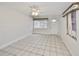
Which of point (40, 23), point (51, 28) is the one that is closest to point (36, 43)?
point (51, 28)

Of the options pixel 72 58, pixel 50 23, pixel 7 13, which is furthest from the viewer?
pixel 50 23

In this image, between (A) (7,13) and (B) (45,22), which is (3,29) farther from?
(B) (45,22)

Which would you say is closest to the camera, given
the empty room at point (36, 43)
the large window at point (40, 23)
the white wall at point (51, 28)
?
the empty room at point (36, 43)

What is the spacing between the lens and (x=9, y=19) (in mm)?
5258

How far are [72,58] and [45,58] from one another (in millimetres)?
281

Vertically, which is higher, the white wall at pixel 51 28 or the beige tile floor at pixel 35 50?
the white wall at pixel 51 28

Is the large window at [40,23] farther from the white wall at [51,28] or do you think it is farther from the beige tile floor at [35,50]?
the beige tile floor at [35,50]

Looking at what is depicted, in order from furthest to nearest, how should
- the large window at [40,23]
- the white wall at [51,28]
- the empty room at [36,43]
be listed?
the large window at [40,23] < the white wall at [51,28] < the empty room at [36,43]

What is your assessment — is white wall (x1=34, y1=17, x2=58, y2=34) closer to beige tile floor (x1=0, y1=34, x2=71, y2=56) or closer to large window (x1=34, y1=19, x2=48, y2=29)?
large window (x1=34, y1=19, x2=48, y2=29)

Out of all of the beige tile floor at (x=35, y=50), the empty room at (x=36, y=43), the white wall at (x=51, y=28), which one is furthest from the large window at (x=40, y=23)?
the beige tile floor at (x=35, y=50)

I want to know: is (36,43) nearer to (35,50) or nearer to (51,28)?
(35,50)

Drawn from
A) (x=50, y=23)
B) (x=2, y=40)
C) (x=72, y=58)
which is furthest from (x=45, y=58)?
(x=50, y=23)

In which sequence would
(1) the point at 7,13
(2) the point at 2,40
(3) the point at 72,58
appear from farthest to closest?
(1) the point at 7,13 → (2) the point at 2,40 → (3) the point at 72,58

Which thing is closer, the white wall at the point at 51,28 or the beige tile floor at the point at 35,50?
the beige tile floor at the point at 35,50
